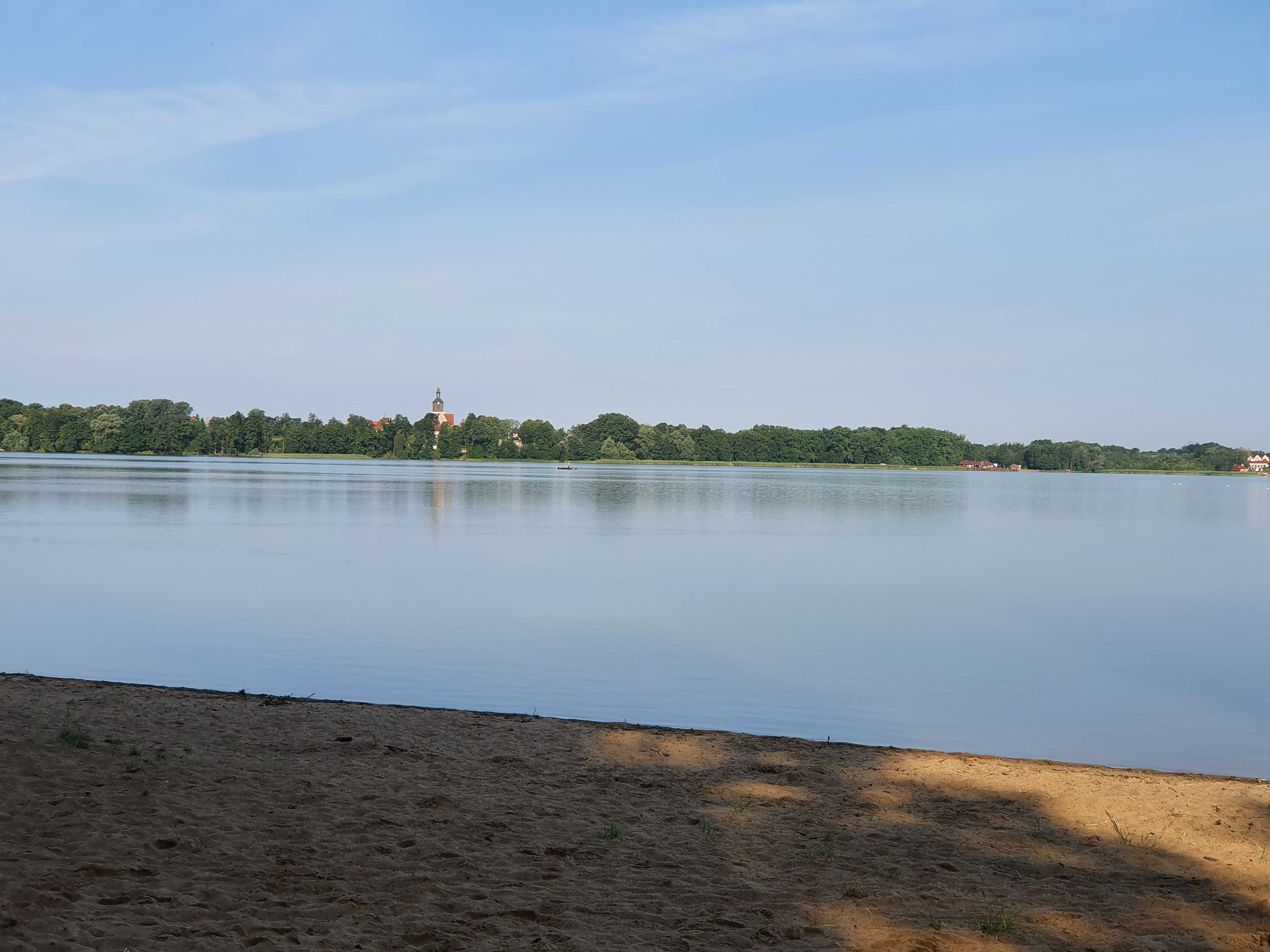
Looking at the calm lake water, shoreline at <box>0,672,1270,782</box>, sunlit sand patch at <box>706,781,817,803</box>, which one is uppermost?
sunlit sand patch at <box>706,781,817,803</box>

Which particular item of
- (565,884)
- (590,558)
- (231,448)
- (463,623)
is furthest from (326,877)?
(231,448)

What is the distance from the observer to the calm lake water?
33.6ft

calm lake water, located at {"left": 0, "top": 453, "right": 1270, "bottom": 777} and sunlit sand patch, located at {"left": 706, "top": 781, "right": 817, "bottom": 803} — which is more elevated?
sunlit sand patch, located at {"left": 706, "top": 781, "right": 817, "bottom": 803}

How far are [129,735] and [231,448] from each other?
522 ft

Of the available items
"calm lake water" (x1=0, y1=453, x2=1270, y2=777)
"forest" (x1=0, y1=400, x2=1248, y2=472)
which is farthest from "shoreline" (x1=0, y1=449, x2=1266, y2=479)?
"calm lake water" (x1=0, y1=453, x2=1270, y2=777)

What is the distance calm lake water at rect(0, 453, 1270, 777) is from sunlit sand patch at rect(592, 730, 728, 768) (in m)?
1.35

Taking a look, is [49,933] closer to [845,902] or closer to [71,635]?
[845,902]

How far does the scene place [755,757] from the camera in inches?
298

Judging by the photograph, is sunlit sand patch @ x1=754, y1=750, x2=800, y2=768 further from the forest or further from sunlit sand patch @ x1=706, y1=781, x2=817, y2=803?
the forest

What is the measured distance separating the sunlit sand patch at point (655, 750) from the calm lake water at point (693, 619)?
4.41 feet

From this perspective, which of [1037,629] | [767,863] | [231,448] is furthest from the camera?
[231,448]

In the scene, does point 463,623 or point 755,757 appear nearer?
point 755,757

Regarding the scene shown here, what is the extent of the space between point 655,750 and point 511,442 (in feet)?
534

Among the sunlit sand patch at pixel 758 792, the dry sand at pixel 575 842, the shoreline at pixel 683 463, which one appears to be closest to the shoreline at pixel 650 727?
the dry sand at pixel 575 842
